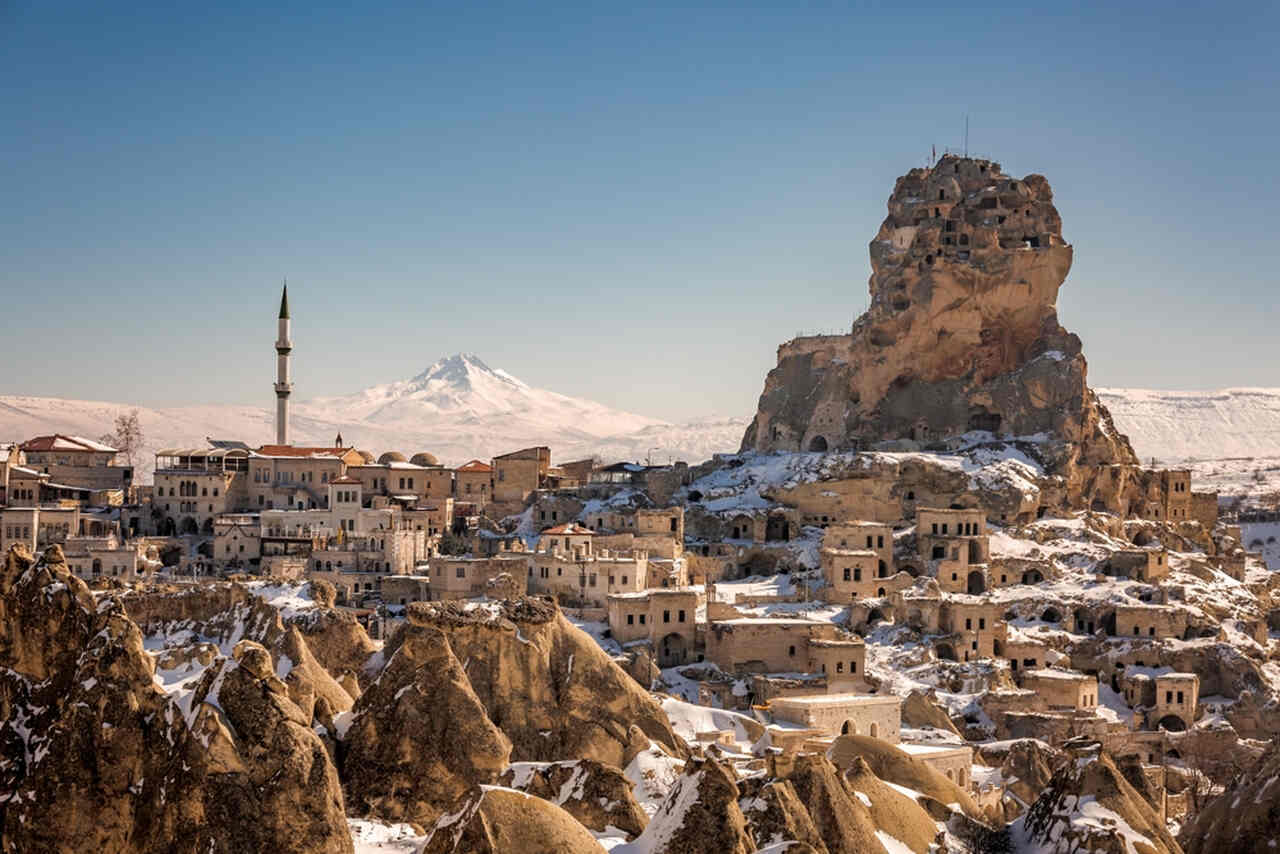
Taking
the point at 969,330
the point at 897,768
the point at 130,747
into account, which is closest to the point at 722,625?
the point at 897,768

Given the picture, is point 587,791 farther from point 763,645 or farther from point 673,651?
point 673,651

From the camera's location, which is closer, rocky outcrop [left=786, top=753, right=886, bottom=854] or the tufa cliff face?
rocky outcrop [left=786, top=753, right=886, bottom=854]

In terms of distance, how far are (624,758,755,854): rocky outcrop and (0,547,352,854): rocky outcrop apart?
427cm

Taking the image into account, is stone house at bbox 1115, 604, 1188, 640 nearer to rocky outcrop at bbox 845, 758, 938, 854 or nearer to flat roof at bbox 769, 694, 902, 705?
flat roof at bbox 769, 694, 902, 705

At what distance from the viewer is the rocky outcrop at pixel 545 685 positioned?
119ft

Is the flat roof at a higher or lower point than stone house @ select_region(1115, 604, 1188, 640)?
lower

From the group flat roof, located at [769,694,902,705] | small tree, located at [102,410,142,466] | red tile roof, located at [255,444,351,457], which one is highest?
small tree, located at [102,410,142,466]

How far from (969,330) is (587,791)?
74.3m

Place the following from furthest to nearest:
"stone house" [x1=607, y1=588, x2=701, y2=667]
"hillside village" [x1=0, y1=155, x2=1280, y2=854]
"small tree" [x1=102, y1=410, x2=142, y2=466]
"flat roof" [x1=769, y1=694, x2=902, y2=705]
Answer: "small tree" [x1=102, y1=410, x2=142, y2=466] → "stone house" [x1=607, y1=588, x2=701, y2=667] → "flat roof" [x1=769, y1=694, x2=902, y2=705] → "hillside village" [x1=0, y1=155, x2=1280, y2=854]

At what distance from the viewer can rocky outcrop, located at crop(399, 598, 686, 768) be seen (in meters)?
36.3

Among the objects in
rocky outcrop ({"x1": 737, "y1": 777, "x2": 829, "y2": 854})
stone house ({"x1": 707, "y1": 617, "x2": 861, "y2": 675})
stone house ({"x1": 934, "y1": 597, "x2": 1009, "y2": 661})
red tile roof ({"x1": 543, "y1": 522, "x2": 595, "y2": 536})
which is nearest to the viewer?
rocky outcrop ({"x1": 737, "y1": 777, "x2": 829, "y2": 854})

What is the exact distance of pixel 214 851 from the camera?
70.9ft

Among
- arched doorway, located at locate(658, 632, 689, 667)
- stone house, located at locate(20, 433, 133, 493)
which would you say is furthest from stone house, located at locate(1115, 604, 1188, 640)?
stone house, located at locate(20, 433, 133, 493)

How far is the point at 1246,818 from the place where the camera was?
75.4 feet
